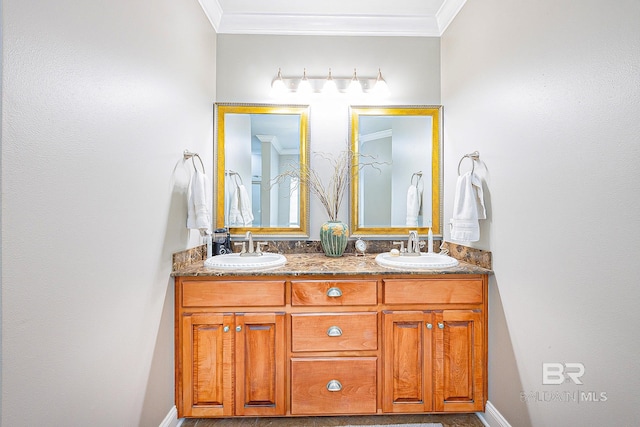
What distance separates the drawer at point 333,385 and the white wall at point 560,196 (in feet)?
2.38

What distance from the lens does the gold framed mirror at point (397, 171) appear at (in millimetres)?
2328

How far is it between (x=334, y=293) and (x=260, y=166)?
1169 millimetres

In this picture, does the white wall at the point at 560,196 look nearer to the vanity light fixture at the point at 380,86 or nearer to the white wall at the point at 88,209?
the vanity light fixture at the point at 380,86

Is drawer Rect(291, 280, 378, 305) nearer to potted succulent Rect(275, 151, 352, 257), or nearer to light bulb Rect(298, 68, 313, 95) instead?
potted succulent Rect(275, 151, 352, 257)

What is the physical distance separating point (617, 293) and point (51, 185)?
181 cm

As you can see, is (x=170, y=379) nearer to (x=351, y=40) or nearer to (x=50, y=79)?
(x=50, y=79)

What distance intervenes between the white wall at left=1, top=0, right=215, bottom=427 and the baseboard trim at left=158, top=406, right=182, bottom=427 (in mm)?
33

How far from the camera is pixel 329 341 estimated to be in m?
1.70

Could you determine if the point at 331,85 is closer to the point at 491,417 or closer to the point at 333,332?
the point at 333,332

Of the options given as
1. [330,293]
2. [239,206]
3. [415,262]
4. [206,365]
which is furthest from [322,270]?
[239,206]

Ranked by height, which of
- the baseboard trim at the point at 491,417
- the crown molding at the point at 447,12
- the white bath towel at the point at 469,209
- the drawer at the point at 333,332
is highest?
the crown molding at the point at 447,12

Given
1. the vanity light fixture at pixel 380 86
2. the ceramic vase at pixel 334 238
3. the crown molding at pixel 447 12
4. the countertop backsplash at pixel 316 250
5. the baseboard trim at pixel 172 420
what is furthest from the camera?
the vanity light fixture at pixel 380 86

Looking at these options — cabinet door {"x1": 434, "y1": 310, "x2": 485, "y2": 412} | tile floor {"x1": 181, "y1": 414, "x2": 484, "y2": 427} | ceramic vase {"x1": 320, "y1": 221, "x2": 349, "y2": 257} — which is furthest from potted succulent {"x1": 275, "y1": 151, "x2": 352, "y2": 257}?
tile floor {"x1": 181, "y1": 414, "x2": 484, "y2": 427}

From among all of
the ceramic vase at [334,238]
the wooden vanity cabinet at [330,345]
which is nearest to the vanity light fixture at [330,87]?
the ceramic vase at [334,238]
